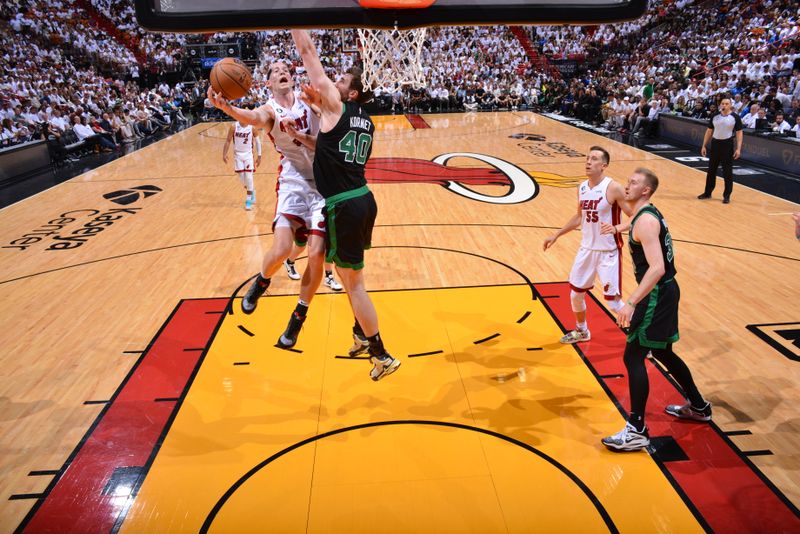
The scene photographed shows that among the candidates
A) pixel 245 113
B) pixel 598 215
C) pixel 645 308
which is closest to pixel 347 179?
pixel 245 113

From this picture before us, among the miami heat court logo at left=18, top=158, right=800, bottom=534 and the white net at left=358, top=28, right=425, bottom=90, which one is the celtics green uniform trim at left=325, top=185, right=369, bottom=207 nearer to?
the miami heat court logo at left=18, top=158, right=800, bottom=534

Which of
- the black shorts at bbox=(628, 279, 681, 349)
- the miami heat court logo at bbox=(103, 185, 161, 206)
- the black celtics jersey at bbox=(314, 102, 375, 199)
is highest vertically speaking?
the black celtics jersey at bbox=(314, 102, 375, 199)

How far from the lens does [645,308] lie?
3693 millimetres

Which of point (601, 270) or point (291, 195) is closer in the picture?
point (291, 195)

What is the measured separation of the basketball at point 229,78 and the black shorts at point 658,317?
3080 mm

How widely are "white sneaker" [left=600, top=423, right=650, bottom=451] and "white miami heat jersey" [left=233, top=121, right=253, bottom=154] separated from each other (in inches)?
292

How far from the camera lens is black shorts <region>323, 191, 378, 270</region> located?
12.6 ft

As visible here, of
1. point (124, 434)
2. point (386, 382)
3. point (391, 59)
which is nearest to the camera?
point (124, 434)

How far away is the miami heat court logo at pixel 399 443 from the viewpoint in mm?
3314

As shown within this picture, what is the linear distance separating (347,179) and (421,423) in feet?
5.85

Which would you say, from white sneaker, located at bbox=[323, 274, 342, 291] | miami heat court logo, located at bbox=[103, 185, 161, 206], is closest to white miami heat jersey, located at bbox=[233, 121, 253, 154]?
miami heat court logo, located at bbox=[103, 185, 161, 206]

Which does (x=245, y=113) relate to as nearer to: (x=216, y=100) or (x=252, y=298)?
(x=216, y=100)

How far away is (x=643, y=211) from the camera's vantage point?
3633 millimetres

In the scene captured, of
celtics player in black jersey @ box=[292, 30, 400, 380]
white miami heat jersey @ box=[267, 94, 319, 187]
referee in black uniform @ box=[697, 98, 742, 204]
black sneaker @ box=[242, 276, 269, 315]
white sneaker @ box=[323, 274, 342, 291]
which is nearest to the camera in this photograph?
celtics player in black jersey @ box=[292, 30, 400, 380]
